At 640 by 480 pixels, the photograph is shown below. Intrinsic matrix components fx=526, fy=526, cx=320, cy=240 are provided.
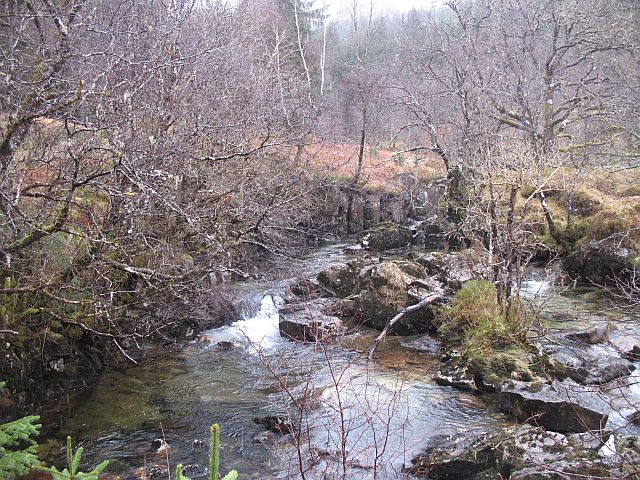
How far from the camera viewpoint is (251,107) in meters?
13.9

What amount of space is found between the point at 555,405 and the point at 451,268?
18.4ft

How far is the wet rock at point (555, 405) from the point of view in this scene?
5734 mm

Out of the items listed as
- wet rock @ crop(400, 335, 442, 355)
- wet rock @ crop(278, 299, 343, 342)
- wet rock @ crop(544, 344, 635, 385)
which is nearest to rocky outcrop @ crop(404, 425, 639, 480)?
wet rock @ crop(544, 344, 635, 385)

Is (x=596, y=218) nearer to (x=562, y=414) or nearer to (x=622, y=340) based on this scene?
(x=622, y=340)

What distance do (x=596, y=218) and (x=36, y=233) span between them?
498 inches

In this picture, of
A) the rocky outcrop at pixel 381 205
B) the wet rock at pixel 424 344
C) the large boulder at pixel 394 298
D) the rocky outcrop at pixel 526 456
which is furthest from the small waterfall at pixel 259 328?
the rocky outcrop at pixel 381 205

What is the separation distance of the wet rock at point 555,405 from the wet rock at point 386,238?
11.3 meters

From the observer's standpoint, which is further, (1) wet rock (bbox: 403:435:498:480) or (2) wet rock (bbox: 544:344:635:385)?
(2) wet rock (bbox: 544:344:635:385)

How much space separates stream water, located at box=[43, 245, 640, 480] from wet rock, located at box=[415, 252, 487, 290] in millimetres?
1767

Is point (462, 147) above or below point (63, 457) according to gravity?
above

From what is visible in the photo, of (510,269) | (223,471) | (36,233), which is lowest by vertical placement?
(223,471)

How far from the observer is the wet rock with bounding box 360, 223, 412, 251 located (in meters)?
17.9

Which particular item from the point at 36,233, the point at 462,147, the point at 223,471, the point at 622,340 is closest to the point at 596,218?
the point at 462,147

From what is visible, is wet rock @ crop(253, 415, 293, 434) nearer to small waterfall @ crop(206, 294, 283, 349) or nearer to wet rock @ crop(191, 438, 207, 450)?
wet rock @ crop(191, 438, 207, 450)
